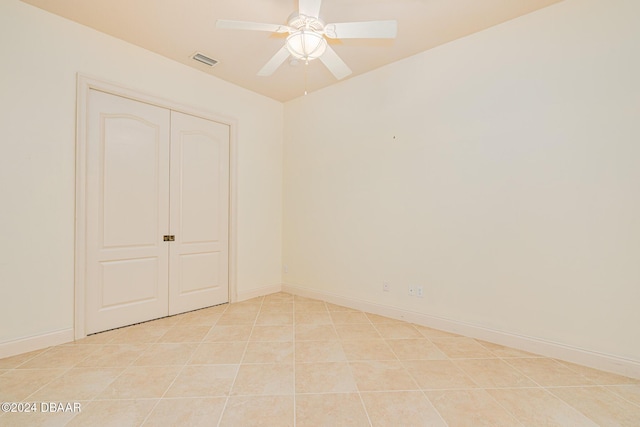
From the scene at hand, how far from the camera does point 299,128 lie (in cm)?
429

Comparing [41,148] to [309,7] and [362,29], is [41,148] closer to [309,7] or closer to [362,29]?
[309,7]

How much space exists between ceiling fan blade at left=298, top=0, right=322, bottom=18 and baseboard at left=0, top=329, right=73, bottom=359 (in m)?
3.29

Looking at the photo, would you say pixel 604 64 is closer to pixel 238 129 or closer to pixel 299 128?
pixel 299 128

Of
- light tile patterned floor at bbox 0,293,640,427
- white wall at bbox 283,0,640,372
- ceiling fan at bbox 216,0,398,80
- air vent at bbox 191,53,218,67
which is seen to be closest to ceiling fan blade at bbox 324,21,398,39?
ceiling fan at bbox 216,0,398,80

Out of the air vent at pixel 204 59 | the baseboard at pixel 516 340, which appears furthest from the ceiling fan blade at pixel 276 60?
the baseboard at pixel 516 340

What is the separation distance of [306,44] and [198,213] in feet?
7.87

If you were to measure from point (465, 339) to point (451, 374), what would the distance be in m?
0.73

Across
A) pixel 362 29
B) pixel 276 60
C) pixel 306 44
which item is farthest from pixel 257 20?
pixel 362 29

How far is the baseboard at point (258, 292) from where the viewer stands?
3.96 meters

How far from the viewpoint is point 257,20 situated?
2.59 meters

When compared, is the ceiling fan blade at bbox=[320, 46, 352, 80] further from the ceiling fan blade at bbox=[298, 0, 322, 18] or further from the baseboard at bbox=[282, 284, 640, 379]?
the baseboard at bbox=[282, 284, 640, 379]

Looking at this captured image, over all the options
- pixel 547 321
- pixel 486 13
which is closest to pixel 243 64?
pixel 486 13

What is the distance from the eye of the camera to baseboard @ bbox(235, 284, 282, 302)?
3961mm

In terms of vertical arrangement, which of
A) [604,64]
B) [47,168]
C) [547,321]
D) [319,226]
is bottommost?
[547,321]
